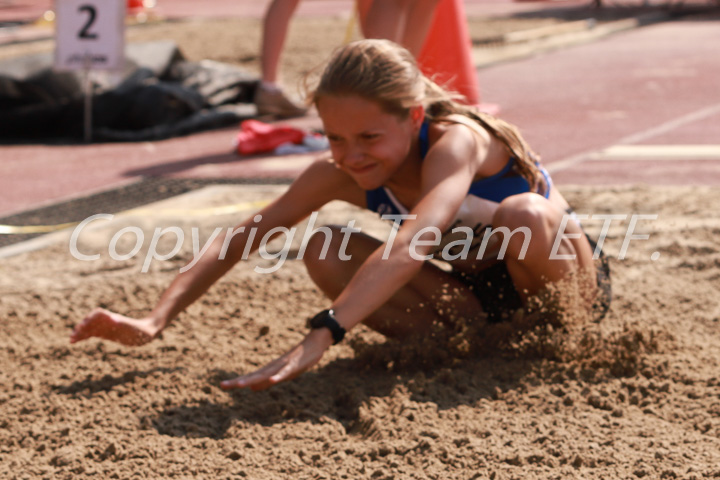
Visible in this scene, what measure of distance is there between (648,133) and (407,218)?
389 centimetres

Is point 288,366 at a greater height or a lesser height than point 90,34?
greater

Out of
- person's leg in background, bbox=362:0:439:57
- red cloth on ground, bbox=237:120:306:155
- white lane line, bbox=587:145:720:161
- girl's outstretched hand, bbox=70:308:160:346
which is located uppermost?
person's leg in background, bbox=362:0:439:57

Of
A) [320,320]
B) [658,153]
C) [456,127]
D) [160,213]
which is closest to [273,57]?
[160,213]

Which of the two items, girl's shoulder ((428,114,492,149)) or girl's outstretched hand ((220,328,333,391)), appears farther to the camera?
girl's shoulder ((428,114,492,149))

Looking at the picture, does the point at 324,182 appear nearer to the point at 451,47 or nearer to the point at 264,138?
the point at 451,47

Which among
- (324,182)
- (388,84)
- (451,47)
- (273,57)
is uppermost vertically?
(388,84)

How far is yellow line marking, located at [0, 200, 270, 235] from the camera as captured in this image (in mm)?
4434

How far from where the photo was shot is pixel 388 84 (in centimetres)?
253

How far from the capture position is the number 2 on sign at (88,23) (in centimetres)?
654

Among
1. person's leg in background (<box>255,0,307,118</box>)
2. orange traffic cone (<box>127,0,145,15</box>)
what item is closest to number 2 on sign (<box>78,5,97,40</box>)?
person's leg in background (<box>255,0,307,118</box>)

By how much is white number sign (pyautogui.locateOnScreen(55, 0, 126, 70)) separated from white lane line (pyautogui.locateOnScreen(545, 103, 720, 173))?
3040mm

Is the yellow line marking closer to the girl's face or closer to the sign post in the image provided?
the girl's face

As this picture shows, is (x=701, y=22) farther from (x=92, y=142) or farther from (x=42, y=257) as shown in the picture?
(x=42, y=257)

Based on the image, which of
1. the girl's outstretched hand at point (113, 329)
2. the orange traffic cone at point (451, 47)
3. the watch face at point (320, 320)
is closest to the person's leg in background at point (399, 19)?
the orange traffic cone at point (451, 47)
